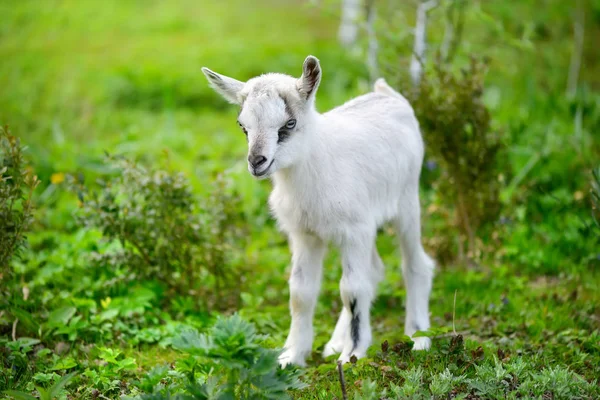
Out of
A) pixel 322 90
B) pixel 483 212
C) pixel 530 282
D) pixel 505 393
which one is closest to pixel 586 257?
pixel 530 282

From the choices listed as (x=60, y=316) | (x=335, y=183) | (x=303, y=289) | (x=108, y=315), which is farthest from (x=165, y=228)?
(x=335, y=183)

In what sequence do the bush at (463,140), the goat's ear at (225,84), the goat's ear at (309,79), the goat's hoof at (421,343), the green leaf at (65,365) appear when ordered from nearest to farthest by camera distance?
the goat's ear at (309,79)
the goat's ear at (225,84)
the green leaf at (65,365)
the goat's hoof at (421,343)
the bush at (463,140)

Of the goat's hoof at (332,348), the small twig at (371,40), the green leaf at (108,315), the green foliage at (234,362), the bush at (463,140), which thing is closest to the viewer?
the green foliage at (234,362)

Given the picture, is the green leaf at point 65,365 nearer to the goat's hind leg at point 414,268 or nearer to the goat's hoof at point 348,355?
the goat's hoof at point 348,355

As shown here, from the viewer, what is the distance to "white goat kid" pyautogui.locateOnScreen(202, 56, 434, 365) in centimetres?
454

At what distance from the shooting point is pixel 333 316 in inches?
247

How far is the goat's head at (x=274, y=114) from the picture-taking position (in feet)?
14.3

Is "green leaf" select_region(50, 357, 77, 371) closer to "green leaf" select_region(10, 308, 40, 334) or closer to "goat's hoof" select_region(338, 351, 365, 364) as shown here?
"green leaf" select_region(10, 308, 40, 334)

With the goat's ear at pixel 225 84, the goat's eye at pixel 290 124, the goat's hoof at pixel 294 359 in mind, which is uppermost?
the goat's ear at pixel 225 84

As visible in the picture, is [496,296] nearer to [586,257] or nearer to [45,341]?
[586,257]

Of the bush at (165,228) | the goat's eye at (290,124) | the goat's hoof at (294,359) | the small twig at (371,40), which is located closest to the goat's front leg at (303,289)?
the goat's hoof at (294,359)

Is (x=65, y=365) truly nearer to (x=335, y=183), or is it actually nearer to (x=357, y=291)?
(x=357, y=291)

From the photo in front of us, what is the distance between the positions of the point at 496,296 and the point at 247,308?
7.32ft

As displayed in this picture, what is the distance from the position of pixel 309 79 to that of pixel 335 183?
30.0 inches
